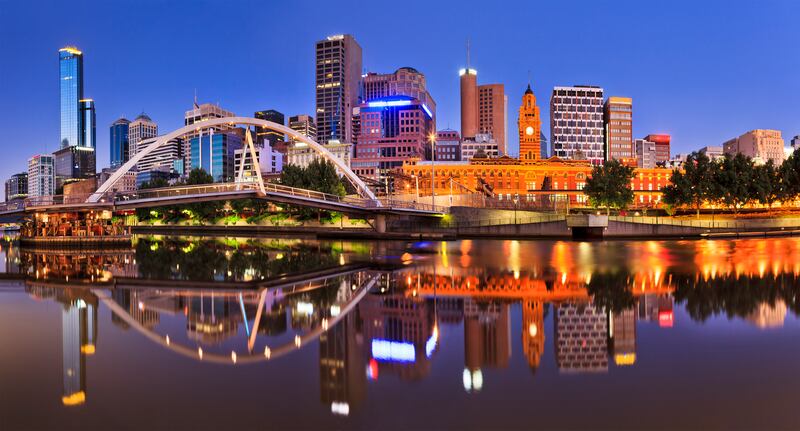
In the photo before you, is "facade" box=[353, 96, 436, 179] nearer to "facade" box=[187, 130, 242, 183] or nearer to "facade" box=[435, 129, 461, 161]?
"facade" box=[435, 129, 461, 161]

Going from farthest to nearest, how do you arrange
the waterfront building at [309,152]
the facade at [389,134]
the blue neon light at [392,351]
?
1. the facade at [389,134]
2. the waterfront building at [309,152]
3. the blue neon light at [392,351]

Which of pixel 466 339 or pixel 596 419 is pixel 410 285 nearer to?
pixel 466 339

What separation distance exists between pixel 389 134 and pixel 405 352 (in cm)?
17015

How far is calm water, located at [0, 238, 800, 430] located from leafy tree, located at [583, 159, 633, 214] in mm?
54170

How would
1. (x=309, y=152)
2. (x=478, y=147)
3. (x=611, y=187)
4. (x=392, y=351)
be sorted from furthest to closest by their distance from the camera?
(x=478, y=147) → (x=309, y=152) → (x=611, y=187) → (x=392, y=351)

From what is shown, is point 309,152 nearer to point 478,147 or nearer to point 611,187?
point 478,147

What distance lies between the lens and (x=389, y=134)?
179 m

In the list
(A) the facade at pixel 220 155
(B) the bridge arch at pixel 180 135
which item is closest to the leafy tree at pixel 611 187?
(B) the bridge arch at pixel 180 135

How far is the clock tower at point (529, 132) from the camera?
155188 millimetres

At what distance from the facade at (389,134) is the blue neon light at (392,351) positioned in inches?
6104

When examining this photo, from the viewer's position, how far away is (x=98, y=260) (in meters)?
32.8

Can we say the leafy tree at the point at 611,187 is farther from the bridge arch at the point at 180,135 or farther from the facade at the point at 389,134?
the facade at the point at 389,134

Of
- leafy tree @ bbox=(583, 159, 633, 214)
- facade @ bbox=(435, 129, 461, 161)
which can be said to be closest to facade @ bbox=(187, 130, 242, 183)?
facade @ bbox=(435, 129, 461, 161)

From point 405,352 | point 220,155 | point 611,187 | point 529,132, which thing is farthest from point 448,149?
point 405,352
